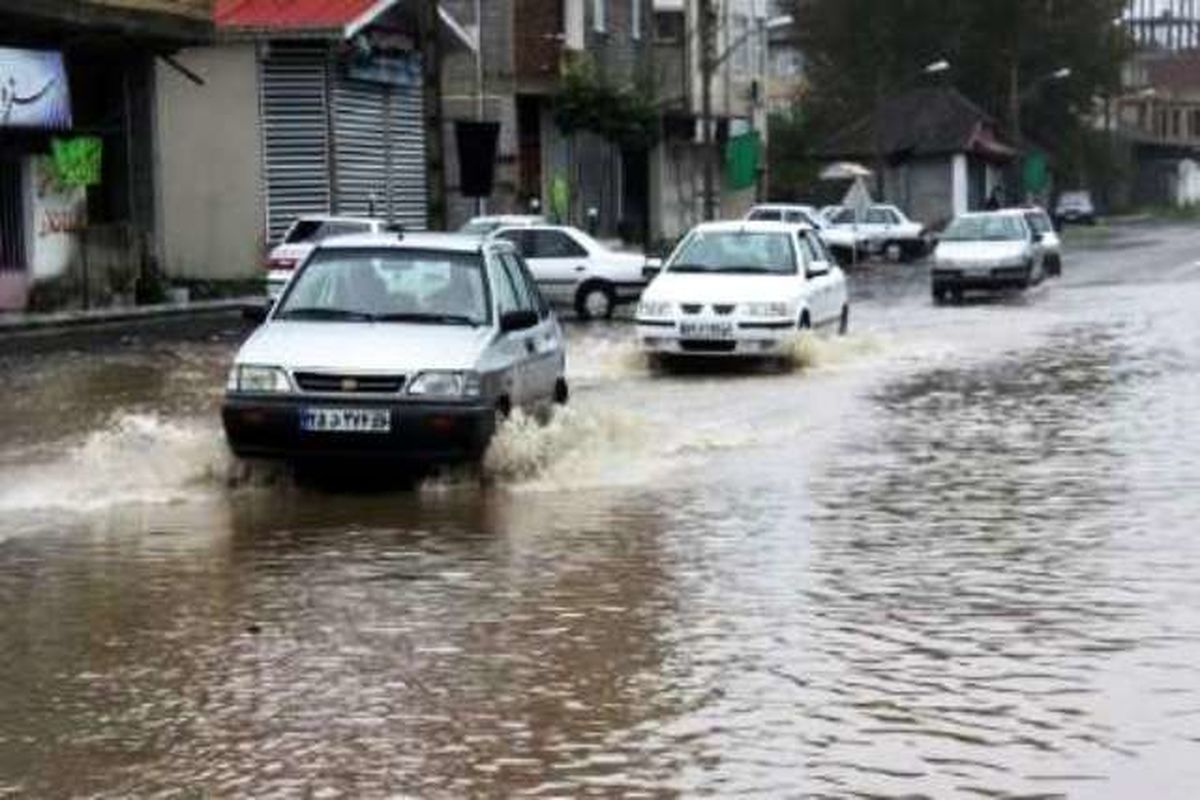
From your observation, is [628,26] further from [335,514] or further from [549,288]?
[335,514]

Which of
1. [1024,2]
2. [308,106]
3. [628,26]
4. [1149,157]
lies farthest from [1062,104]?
[308,106]

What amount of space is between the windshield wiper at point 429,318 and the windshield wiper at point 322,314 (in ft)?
0.37

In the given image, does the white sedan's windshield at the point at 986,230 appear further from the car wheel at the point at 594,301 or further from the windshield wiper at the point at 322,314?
the windshield wiper at the point at 322,314

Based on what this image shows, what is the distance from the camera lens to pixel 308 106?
3925 cm

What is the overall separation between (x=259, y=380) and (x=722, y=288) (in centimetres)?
1006

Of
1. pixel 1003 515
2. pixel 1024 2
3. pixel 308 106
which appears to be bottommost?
pixel 1003 515

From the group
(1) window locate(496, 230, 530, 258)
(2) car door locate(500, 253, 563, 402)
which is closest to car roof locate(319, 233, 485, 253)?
(2) car door locate(500, 253, 563, 402)

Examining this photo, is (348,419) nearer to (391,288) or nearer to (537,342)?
(391,288)

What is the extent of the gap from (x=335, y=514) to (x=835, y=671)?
4.89 m

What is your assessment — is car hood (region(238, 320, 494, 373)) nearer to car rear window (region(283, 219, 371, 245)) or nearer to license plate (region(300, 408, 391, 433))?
license plate (region(300, 408, 391, 433))

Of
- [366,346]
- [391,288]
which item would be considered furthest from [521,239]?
[366,346]

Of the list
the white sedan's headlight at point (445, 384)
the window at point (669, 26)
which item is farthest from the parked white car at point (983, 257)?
the white sedan's headlight at point (445, 384)

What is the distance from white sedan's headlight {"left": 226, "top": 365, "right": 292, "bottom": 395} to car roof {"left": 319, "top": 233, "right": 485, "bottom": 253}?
1.62m

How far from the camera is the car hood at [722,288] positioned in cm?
2192
